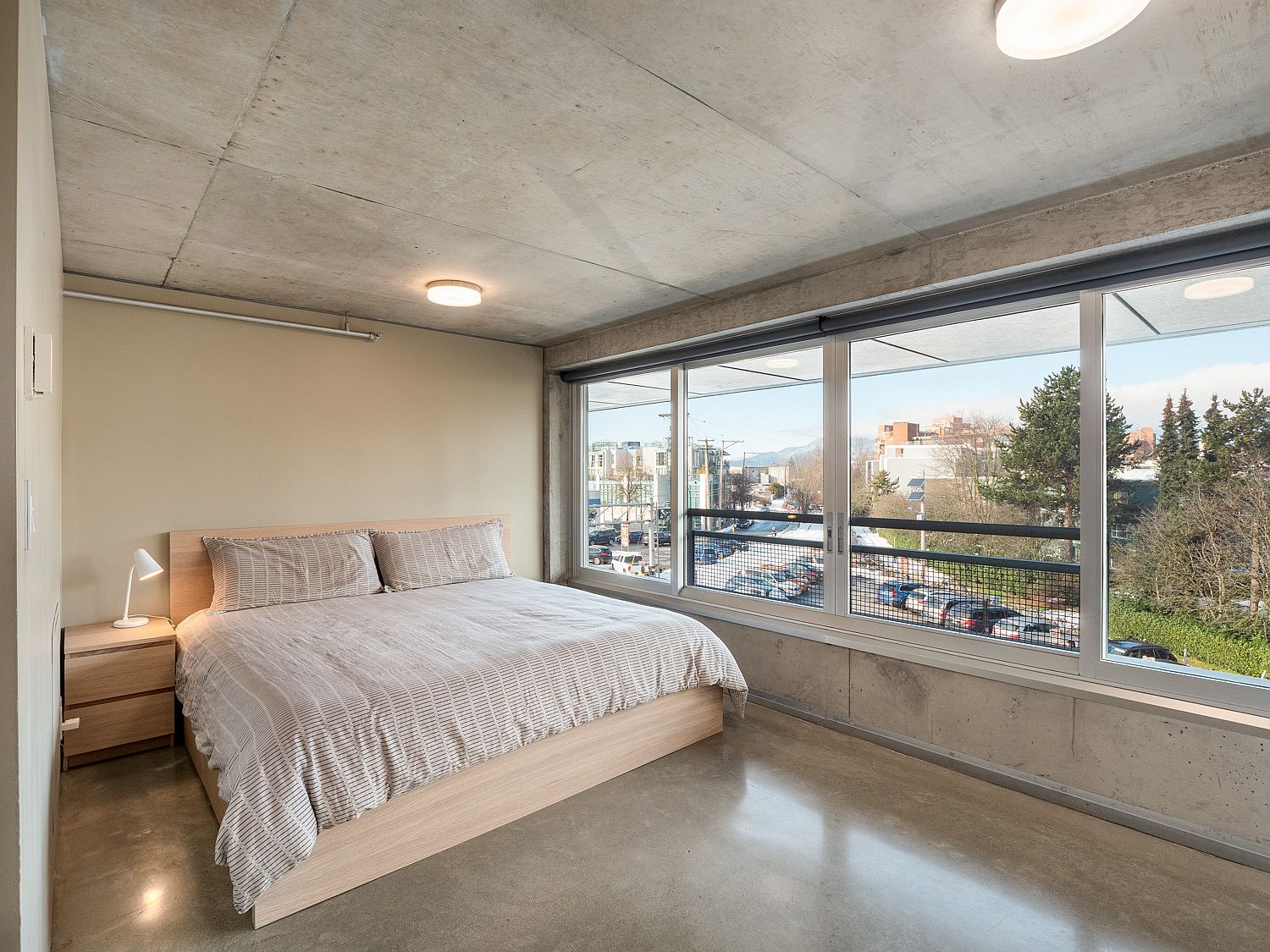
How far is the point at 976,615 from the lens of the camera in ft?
10.3

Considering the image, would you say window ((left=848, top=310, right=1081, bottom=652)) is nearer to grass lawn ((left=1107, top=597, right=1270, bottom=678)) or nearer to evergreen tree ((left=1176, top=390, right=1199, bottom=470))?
grass lawn ((left=1107, top=597, right=1270, bottom=678))

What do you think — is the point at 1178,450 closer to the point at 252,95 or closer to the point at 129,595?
the point at 252,95

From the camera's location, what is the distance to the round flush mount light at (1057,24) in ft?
4.77

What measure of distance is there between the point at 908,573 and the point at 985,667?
0.58 meters

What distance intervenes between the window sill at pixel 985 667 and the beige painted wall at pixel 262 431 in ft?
6.06

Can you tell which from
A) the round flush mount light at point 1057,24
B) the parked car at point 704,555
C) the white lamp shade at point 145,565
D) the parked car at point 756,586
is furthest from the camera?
the parked car at point 704,555

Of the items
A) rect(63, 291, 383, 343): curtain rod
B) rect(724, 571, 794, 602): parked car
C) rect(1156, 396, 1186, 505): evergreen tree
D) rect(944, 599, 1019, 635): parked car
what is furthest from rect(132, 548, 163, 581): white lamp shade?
rect(1156, 396, 1186, 505): evergreen tree

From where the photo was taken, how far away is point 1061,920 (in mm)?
2021

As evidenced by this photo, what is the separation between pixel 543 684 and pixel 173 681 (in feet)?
6.60

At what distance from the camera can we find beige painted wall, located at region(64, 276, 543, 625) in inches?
137

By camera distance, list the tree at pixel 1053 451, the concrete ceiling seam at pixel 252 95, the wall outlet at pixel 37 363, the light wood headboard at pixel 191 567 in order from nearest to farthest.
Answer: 1. the wall outlet at pixel 37 363
2. the concrete ceiling seam at pixel 252 95
3. the tree at pixel 1053 451
4. the light wood headboard at pixel 191 567

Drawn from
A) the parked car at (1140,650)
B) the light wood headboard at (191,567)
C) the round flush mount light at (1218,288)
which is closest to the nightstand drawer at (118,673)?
the light wood headboard at (191,567)

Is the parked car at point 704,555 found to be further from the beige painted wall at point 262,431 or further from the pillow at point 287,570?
the pillow at point 287,570

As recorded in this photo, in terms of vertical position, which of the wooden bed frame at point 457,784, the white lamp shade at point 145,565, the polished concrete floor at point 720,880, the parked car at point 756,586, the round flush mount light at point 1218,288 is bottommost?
the polished concrete floor at point 720,880
